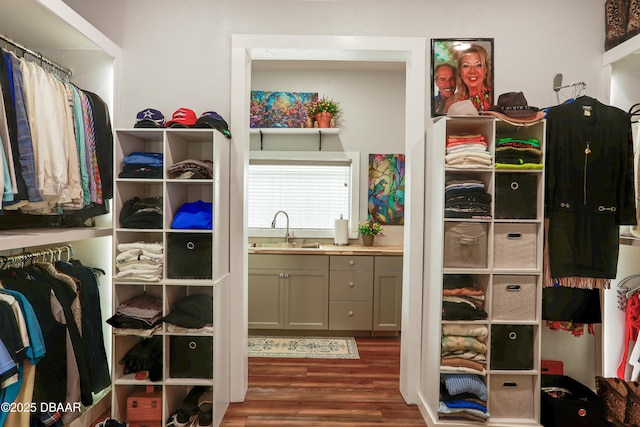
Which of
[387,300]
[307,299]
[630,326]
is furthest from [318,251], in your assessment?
[630,326]

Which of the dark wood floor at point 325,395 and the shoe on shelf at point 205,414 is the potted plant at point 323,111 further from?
the shoe on shelf at point 205,414

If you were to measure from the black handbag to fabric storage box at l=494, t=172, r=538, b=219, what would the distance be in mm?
1830

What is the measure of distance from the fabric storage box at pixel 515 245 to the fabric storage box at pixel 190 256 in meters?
1.63

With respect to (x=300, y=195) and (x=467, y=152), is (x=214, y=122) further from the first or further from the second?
(x=300, y=195)

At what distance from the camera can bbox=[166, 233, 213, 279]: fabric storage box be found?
2.27 m

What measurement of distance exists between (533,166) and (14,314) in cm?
257

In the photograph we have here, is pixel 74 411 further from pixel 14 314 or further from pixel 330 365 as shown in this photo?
pixel 330 365

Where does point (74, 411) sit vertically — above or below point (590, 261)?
below

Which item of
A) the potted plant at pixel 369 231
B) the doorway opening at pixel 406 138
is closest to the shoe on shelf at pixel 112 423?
the doorway opening at pixel 406 138

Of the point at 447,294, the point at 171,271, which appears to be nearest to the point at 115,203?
the point at 171,271

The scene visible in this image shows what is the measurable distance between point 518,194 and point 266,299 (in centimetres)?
252

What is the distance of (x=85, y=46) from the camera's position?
237 cm

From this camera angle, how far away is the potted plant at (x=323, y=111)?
4199mm

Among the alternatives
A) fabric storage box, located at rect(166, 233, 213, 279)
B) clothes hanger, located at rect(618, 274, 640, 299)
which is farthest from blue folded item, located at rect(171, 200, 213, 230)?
clothes hanger, located at rect(618, 274, 640, 299)
